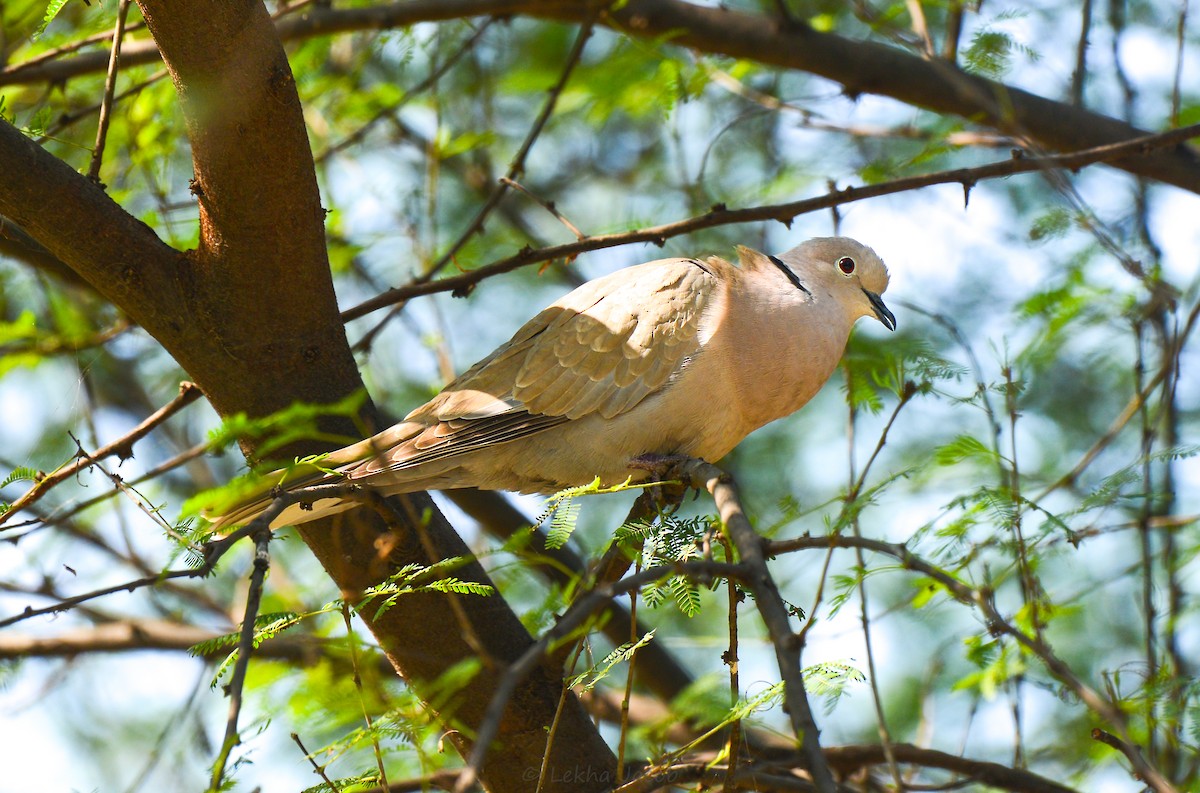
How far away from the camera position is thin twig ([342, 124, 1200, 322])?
322 cm

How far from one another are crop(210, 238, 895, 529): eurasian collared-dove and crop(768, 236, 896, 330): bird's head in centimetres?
24

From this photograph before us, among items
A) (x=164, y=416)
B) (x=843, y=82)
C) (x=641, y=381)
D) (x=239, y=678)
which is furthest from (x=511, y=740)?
(x=843, y=82)

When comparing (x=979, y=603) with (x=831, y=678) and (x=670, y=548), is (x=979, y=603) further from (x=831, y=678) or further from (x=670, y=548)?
(x=670, y=548)

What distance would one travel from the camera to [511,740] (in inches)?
128

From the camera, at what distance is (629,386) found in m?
3.59

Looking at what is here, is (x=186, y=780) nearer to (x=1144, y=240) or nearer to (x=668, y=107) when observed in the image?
(x=668, y=107)

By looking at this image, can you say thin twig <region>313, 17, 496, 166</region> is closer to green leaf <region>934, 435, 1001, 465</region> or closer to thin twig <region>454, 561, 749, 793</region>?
green leaf <region>934, 435, 1001, 465</region>

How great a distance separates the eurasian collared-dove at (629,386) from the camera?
353cm

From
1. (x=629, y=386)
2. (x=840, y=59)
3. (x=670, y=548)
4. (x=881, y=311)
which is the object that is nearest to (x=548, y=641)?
(x=670, y=548)

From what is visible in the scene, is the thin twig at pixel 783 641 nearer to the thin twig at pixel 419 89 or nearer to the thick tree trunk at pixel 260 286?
the thick tree trunk at pixel 260 286

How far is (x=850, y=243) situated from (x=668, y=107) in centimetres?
87

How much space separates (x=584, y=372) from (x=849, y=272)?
114 centimetres

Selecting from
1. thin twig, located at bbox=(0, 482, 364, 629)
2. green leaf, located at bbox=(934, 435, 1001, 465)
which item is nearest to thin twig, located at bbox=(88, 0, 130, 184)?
thin twig, located at bbox=(0, 482, 364, 629)

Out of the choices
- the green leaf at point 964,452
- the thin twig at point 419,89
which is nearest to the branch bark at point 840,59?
the thin twig at point 419,89
